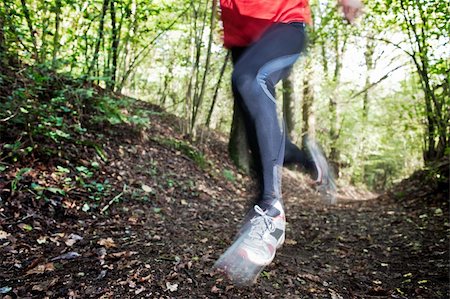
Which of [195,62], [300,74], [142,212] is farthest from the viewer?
[300,74]

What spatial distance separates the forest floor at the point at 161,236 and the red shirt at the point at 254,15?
139 cm

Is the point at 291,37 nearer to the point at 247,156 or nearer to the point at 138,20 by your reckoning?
the point at 138,20

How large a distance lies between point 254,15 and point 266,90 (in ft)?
1.38

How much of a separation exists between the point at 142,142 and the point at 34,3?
2261 mm

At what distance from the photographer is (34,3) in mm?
4527

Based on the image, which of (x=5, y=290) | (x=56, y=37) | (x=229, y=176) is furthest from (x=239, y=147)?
(x=5, y=290)

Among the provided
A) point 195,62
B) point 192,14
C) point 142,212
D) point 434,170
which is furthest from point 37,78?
point 434,170

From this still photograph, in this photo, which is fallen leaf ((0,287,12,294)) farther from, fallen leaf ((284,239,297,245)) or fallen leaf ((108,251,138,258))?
fallen leaf ((284,239,297,245))

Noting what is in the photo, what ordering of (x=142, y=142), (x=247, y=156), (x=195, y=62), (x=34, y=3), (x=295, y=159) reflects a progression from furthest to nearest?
(x=247, y=156) → (x=195, y=62) → (x=142, y=142) → (x=34, y=3) → (x=295, y=159)

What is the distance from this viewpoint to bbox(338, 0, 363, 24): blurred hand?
6.63ft

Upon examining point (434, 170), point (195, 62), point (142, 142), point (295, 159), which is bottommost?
point (142, 142)

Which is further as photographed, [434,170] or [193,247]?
[434,170]

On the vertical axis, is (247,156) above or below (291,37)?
below

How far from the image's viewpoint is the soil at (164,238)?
1946mm
